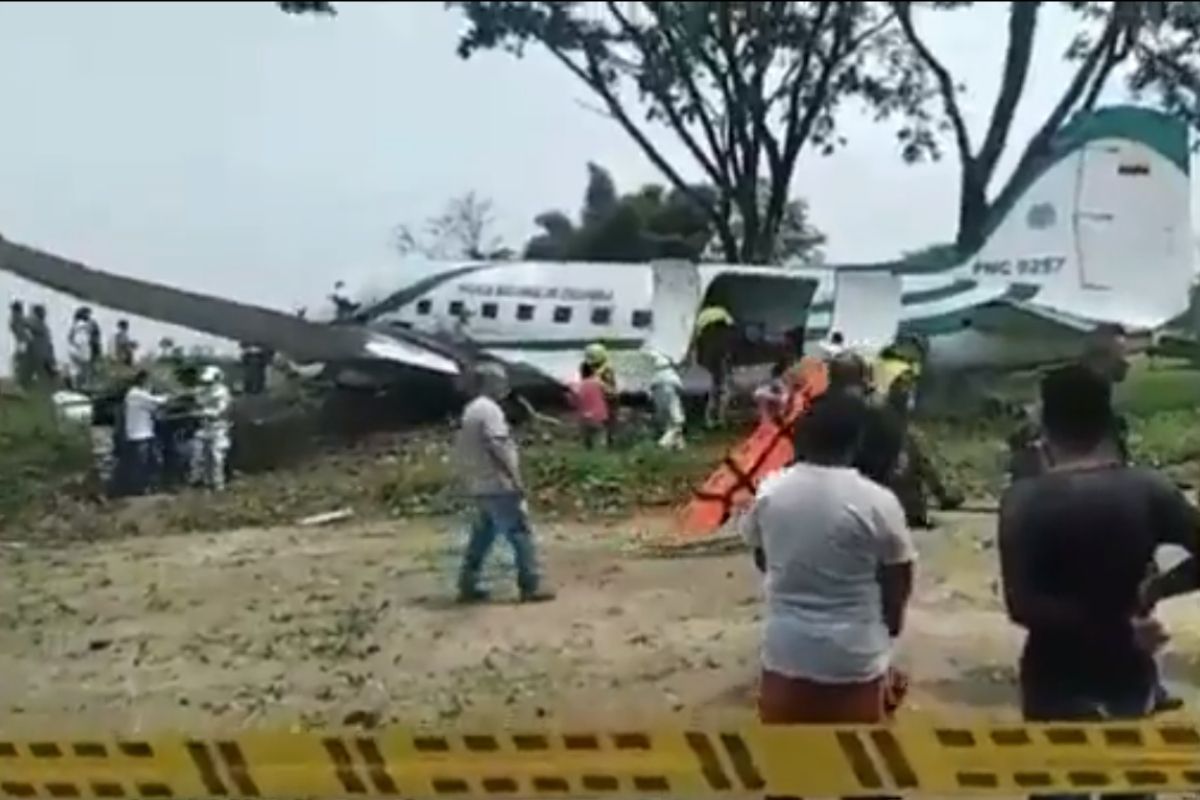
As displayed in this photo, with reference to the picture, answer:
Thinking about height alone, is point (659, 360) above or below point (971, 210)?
below

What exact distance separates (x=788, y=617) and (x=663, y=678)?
380 centimetres

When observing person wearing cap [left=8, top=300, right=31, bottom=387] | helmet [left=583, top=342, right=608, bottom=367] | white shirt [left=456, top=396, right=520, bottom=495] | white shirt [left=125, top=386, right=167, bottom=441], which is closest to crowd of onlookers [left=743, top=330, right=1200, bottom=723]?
person wearing cap [left=8, top=300, right=31, bottom=387]

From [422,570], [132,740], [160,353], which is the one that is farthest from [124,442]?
[132,740]

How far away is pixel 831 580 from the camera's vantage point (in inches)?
206

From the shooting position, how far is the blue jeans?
10.9 meters

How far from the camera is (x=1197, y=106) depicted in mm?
10461

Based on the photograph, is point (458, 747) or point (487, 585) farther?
point (487, 585)

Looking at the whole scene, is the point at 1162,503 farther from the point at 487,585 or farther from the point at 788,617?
the point at 487,585

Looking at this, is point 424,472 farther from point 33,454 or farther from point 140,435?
point 33,454

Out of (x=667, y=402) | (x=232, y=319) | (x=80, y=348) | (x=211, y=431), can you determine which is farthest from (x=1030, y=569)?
(x=211, y=431)

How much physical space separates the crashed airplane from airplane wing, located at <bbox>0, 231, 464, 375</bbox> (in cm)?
2

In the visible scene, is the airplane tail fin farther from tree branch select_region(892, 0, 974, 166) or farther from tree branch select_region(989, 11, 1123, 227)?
tree branch select_region(892, 0, 974, 166)

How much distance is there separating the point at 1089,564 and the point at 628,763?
1.17m

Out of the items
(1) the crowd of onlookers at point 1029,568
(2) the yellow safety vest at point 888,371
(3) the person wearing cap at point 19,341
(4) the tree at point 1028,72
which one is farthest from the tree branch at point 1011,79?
(1) the crowd of onlookers at point 1029,568
